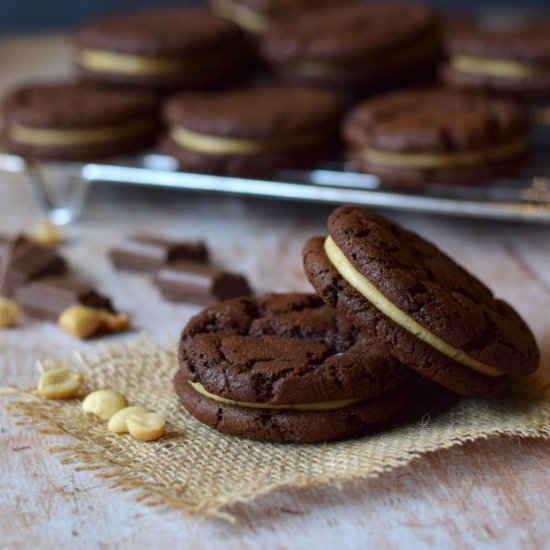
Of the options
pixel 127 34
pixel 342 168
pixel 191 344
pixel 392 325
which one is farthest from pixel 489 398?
pixel 127 34

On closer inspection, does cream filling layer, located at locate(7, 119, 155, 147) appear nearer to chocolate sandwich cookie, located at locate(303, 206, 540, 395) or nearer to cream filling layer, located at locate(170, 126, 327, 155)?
cream filling layer, located at locate(170, 126, 327, 155)

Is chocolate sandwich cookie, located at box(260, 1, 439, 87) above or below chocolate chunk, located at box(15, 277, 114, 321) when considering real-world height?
above

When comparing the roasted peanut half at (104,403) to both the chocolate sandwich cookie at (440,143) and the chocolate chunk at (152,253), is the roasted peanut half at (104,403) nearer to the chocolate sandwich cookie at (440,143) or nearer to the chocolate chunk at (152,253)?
the chocolate chunk at (152,253)

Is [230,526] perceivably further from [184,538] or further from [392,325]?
[392,325]

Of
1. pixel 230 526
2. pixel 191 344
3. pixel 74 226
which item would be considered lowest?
pixel 74 226

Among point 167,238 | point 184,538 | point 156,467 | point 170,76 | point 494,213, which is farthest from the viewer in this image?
point 170,76

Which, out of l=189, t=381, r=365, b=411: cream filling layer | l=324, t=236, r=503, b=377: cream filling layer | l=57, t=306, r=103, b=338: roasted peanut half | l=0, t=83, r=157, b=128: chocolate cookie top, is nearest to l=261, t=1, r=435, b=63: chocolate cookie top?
l=0, t=83, r=157, b=128: chocolate cookie top
